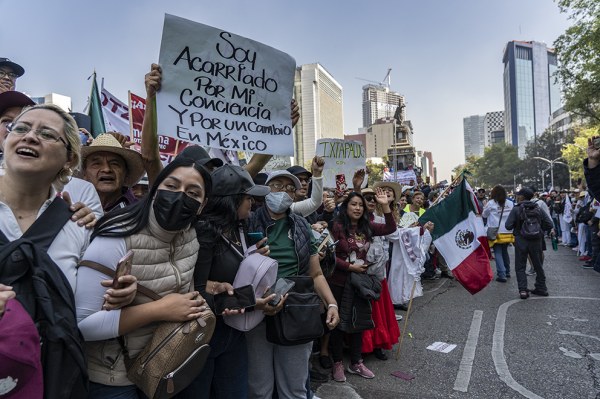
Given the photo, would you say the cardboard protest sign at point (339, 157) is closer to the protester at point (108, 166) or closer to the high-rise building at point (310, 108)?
the protester at point (108, 166)

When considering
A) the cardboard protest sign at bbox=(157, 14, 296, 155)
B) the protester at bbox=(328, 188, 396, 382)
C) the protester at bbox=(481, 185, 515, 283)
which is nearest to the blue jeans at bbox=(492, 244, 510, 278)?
the protester at bbox=(481, 185, 515, 283)

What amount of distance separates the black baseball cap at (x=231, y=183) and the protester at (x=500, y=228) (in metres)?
7.63

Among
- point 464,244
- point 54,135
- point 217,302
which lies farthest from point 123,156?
point 464,244

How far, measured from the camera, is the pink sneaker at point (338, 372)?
3883 millimetres

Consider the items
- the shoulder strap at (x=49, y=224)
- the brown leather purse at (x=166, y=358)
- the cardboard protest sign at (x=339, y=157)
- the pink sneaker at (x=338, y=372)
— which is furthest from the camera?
the cardboard protest sign at (x=339, y=157)

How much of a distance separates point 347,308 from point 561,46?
22.2m

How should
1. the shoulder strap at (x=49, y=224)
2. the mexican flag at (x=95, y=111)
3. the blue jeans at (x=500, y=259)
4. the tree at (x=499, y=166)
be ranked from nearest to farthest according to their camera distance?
the shoulder strap at (x=49, y=224) → the mexican flag at (x=95, y=111) → the blue jeans at (x=500, y=259) → the tree at (x=499, y=166)

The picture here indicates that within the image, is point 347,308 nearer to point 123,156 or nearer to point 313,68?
point 123,156

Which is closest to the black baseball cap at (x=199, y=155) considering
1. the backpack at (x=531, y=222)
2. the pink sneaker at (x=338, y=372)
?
the pink sneaker at (x=338, y=372)

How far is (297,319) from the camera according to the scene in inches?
98.0

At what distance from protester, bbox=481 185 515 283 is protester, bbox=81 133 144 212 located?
8106 mm

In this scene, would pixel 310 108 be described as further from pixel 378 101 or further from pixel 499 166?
pixel 378 101

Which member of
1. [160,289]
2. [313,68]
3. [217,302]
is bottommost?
[217,302]

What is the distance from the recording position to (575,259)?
11.3 metres
